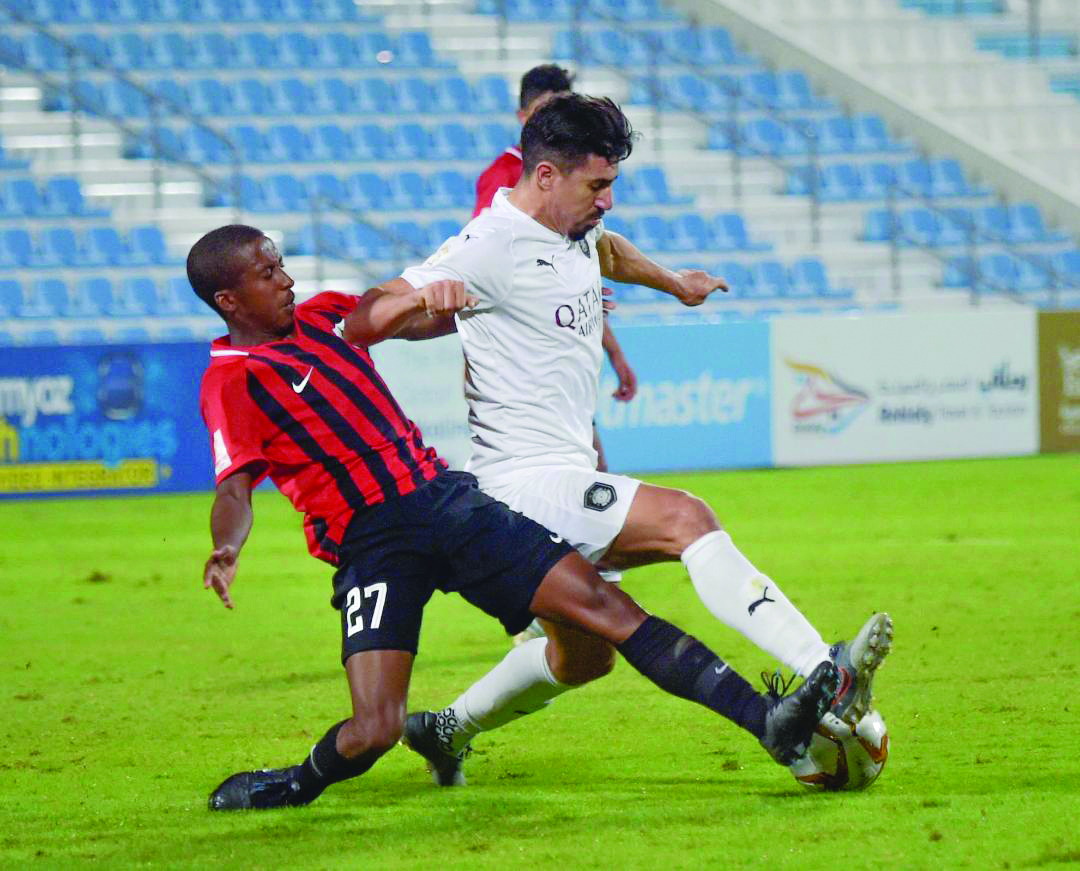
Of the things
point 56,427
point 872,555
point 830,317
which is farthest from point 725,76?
point 872,555

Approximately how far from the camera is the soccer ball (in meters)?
4.44

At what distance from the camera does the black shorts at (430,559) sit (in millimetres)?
4500

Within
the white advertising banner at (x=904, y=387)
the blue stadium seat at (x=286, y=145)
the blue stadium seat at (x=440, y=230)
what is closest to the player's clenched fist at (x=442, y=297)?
the white advertising banner at (x=904, y=387)

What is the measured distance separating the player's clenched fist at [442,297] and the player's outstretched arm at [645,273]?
106 cm

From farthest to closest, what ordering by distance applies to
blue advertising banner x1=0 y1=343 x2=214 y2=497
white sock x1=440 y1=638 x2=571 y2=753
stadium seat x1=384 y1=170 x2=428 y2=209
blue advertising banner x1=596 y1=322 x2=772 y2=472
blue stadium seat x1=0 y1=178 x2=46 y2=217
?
stadium seat x1=384 y1=170 x2=428 y2=209 → blue stadium seat x1=0 y1=178 x2=46 y2=217 → blue advertising banner x1=596 y1=322 x2=772 y2=472 → blue advertising banner x1=0 y1=343 x2=214 y2=497 → white sock x1=440 y1=638 x2=571 y2=753

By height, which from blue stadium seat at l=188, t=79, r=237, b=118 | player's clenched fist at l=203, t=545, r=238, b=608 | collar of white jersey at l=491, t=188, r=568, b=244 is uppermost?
blue stadium seat at l=188, t=79, r=237, b=118

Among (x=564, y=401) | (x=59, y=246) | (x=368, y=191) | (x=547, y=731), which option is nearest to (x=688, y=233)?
(x=368, y=191)

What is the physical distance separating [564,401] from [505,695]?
0.89 metres

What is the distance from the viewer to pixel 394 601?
4633mm

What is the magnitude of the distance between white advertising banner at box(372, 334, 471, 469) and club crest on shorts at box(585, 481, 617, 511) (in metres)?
10.2

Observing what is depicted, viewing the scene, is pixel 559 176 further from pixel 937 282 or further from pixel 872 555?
pixel 937 282

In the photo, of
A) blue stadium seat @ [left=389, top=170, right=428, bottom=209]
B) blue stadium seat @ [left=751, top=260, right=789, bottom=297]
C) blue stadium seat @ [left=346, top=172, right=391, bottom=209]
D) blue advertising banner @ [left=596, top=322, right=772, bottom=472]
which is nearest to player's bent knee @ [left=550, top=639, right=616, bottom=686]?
blue advertising banner @ [left=596, top=322, right=772, bottom=472]

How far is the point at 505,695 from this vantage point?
505 centimetres

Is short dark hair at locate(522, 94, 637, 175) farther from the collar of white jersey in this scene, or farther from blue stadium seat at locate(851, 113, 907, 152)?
blue stadium seat at locate(851, 113, 907, 152)
